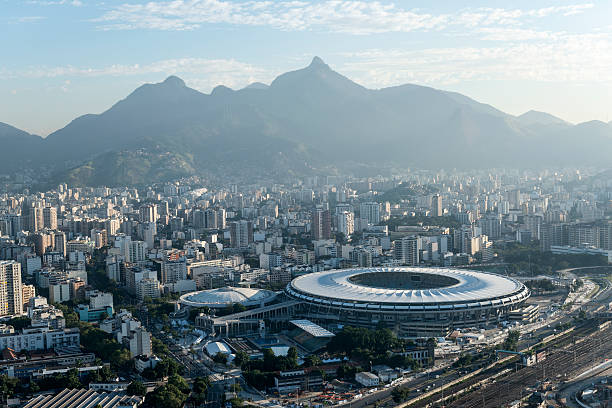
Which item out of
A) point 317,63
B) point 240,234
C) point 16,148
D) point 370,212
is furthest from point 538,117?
point 240,234

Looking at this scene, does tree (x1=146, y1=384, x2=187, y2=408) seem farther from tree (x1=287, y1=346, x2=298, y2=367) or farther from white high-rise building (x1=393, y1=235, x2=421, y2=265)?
white high-rise building (x1=393, y1=235, x2=421, y2=265)

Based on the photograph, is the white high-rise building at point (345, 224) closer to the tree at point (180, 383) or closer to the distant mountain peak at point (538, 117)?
the tree at point (180, 383)

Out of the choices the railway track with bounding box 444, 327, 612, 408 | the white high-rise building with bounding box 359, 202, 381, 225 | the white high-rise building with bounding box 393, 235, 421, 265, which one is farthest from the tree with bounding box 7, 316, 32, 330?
the white high-rise building with bounding box 359, 202, 381, 225

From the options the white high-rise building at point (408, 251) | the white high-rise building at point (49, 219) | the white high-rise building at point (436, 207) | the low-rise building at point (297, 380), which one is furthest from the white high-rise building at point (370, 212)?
the low-rise building at point (297, 380)

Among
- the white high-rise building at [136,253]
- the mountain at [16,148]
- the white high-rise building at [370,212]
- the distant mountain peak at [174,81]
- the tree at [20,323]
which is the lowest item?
the tree at [20,323]

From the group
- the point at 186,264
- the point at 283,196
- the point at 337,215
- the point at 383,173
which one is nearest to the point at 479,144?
the point at 383,173

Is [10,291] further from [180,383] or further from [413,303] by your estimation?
[413,303]
